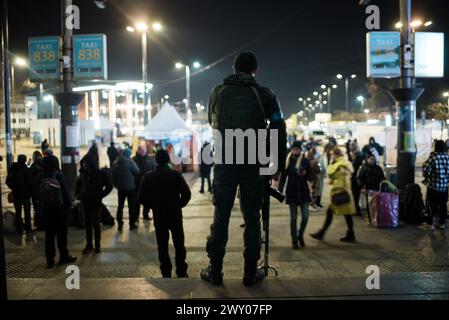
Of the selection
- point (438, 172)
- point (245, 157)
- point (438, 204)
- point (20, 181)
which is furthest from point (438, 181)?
point (20, 181)

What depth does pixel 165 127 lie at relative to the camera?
21828mm

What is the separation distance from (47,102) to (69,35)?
48694 millimetres

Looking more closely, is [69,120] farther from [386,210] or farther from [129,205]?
[386,210]

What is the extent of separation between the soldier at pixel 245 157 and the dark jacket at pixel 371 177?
7494 millimetres

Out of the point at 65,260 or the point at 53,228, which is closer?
the point at 53,228

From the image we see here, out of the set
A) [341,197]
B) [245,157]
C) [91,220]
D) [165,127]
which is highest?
[165,127]

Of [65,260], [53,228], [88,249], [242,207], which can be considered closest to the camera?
[242,207]

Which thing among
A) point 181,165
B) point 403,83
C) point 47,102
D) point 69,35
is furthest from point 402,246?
point 47,102

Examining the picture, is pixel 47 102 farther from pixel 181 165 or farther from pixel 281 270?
pixel 281 270

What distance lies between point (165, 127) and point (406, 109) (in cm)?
1193

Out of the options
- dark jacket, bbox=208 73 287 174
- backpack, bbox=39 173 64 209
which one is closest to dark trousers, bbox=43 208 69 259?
backpack, bbox=39 173 64 209

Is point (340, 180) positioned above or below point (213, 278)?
above

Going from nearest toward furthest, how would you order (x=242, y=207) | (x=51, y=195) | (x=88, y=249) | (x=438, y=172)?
(x=242, y=207)
(x=51, y=195)
(x=88, y=249)
(x=438, y=172)
